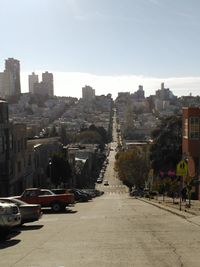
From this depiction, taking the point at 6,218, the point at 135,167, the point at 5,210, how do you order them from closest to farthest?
the point at 6,218, the point at 5,210, the point at 135,167

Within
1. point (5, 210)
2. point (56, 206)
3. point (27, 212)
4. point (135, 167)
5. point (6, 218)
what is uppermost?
point (5, 210)

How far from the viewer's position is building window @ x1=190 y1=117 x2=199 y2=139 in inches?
1965

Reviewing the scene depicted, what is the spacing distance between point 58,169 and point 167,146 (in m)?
18.2

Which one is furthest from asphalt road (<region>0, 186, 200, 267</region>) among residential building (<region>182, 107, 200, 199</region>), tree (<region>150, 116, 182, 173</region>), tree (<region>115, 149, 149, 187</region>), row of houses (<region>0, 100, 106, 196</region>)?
tree (<region>115, 149, 149, 187</region>)

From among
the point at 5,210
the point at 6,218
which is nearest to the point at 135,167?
the point at 5,210

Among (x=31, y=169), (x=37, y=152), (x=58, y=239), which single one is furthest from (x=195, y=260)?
(x=37, y=152)

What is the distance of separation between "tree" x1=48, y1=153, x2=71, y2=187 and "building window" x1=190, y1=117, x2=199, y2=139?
41509mm

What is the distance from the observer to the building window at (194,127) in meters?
49.9

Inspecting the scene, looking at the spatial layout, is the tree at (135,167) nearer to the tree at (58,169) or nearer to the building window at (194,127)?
the tree at (58,169)

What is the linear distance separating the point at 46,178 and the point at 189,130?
145ft

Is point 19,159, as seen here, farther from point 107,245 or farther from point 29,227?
point 107,245

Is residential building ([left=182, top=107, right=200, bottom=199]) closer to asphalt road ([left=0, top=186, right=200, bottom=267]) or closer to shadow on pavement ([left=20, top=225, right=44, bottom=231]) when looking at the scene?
asphalt road ([left=0, top=186, right=200, bottom=267])

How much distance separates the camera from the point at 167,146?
84.1m

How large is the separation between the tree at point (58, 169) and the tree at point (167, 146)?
48.4ft
